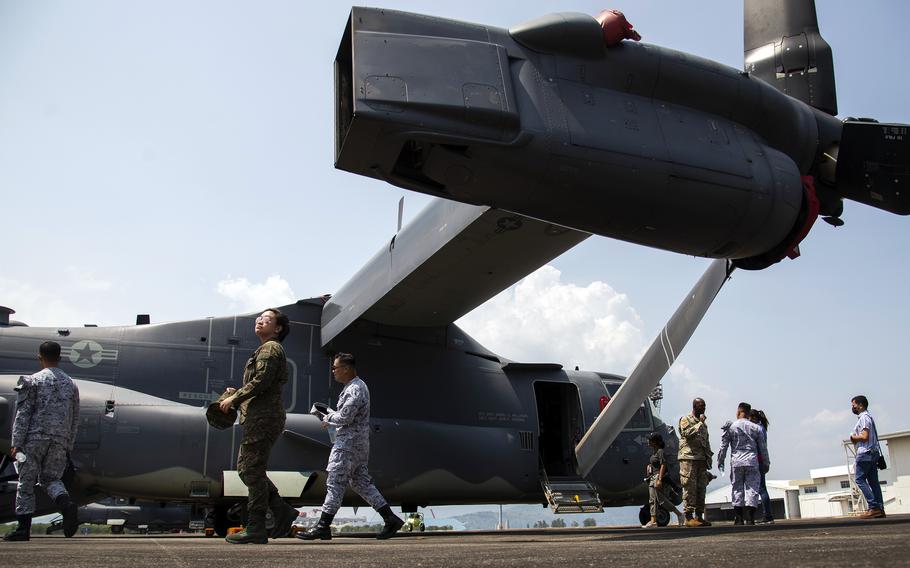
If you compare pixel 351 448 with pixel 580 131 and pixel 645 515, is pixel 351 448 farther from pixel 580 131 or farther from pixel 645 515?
pixel 645 515

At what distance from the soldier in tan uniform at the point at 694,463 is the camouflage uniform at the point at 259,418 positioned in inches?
249

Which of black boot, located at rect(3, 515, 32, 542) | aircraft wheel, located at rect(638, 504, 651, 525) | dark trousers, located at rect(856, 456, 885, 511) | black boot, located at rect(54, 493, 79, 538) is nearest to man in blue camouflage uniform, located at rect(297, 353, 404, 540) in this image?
black boot, located at rect(54, 493, 79, 538)

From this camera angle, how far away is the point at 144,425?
10.0 metres

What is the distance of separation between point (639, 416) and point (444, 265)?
5.72m

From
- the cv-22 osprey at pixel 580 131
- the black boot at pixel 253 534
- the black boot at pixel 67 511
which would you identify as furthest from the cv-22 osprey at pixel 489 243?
the black boot at pixel 253 534

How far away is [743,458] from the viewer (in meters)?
10.5

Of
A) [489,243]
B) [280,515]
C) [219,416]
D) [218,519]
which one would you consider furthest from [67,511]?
[489,243]

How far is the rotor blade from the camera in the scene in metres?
8.27

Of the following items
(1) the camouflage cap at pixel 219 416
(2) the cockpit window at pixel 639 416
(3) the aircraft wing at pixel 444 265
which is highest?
(3) the aircraft wing at pixel 444 265

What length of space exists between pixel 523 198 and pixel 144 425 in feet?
21.4

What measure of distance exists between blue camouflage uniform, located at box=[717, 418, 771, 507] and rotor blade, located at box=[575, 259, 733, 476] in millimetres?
2503

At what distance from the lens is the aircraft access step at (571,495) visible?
37.7ft

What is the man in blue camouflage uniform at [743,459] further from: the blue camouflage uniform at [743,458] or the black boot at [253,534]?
the black boot at [253,534]

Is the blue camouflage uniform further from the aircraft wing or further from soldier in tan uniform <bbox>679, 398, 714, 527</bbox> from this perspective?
the aircraft wing
